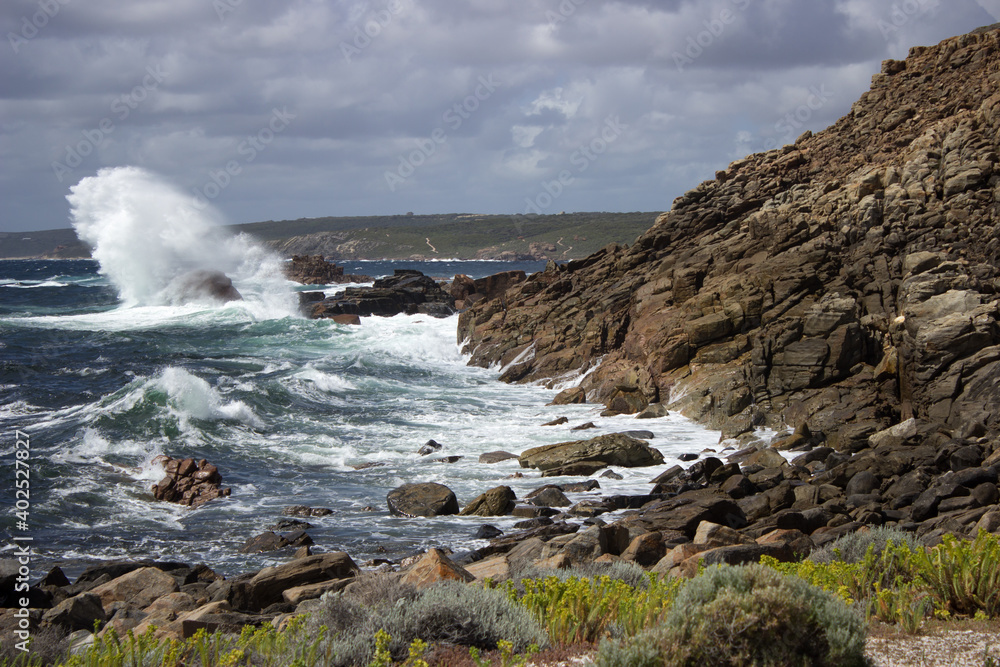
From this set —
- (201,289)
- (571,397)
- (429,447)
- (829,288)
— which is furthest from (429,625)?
(201,289)

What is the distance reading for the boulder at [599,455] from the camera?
1822 cm

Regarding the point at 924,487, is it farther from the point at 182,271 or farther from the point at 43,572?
the point at 182,271

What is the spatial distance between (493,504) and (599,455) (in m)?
3.97

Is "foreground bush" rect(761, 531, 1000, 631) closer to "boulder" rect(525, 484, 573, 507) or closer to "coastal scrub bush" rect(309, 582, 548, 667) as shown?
"coastal scrub bush" rect(309, 582, 548, 667)

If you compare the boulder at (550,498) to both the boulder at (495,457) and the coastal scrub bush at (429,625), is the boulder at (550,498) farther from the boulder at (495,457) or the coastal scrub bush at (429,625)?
the coastal scrub bush at (429,625)

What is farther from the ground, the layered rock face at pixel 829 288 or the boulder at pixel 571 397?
the layered rock face at pixel 829 288

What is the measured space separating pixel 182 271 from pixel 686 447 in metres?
52.7

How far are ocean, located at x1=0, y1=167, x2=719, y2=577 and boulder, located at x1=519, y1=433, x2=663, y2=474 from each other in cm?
36

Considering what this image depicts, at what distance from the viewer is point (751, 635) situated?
4.49 metres

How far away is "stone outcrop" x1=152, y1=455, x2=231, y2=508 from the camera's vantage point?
16531 mm

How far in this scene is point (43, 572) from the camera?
40.8 ft

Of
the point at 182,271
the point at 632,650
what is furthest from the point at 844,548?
the point at 182,271

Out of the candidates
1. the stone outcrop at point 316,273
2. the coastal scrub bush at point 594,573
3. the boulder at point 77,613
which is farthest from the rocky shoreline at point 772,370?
the stone outcrop at point 316,273

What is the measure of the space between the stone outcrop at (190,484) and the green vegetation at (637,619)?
969 cm
